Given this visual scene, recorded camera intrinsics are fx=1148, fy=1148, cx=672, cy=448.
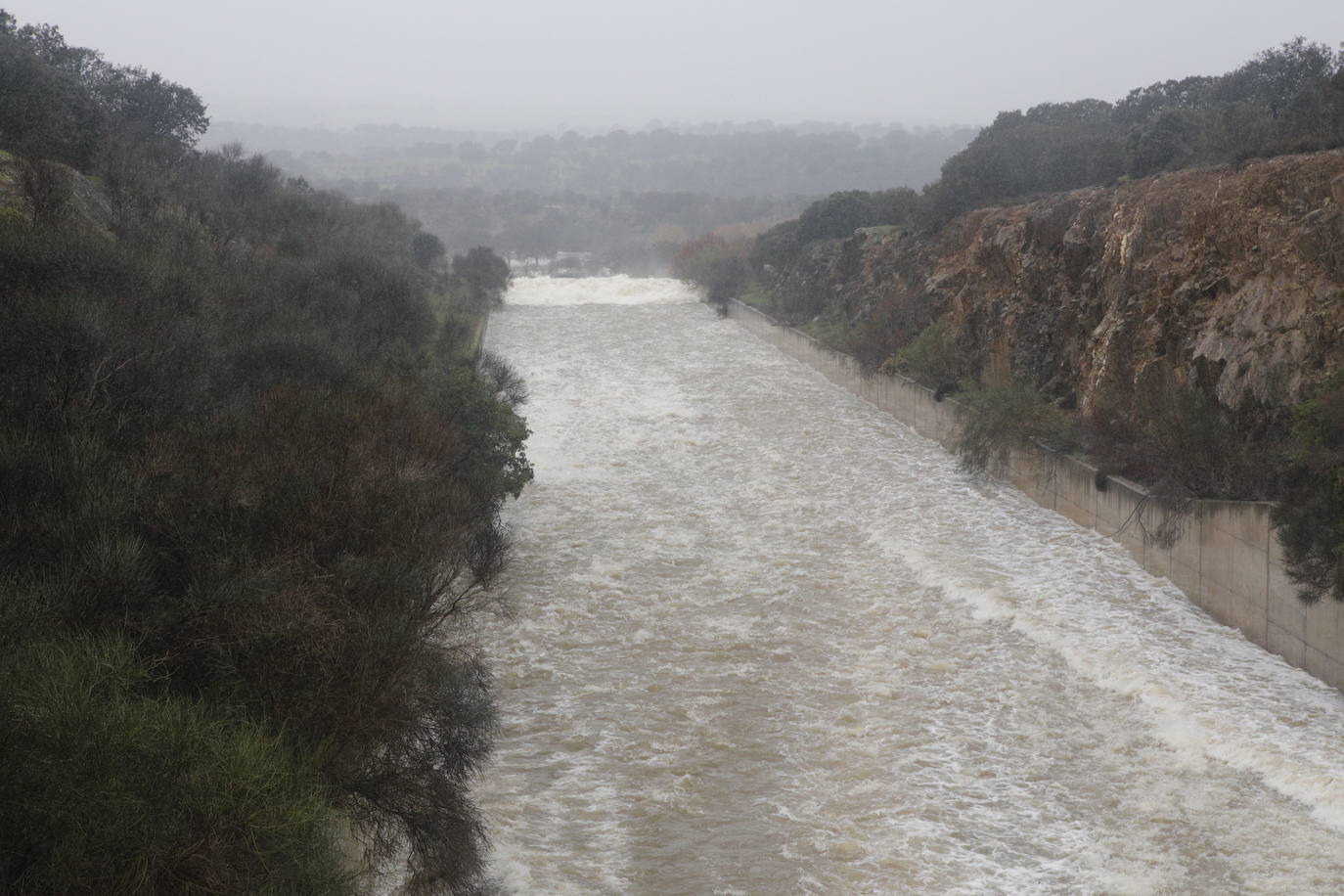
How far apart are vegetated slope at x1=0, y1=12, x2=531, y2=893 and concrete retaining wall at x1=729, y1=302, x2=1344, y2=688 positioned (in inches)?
364

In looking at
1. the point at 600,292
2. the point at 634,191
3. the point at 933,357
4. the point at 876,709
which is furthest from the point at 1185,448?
the point at 634,191

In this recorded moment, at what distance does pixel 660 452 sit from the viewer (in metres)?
26.2

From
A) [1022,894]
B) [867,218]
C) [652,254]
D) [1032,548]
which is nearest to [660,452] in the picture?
[1032,548]

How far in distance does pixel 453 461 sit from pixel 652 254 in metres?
82.8

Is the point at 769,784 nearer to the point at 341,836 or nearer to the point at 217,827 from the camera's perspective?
the point at 341,836

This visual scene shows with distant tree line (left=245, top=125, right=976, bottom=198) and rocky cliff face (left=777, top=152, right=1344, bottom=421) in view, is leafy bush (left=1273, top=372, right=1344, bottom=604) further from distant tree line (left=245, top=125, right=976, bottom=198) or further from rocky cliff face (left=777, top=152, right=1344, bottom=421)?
distant tree line (left=245, top=125, right=976, bottom=198)

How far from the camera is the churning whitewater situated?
1002 cm

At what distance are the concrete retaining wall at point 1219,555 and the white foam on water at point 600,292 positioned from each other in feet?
123

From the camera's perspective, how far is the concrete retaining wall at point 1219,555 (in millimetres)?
13008

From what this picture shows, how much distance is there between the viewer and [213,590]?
7961mm

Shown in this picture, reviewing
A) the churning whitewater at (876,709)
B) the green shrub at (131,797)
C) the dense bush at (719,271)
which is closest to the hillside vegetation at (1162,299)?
the churning whitewater at (876,709)

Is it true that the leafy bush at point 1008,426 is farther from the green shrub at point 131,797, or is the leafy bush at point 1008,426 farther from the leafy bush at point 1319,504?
the green shrub at point 131,797

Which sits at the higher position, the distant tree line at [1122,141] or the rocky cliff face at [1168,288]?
the distant tree line at [1122,141]

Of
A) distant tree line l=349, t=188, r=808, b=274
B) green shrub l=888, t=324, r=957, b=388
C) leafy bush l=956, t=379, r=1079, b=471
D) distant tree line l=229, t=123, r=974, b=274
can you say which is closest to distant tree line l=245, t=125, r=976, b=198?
distant tree line l=229, t=123, r=974, b=274
